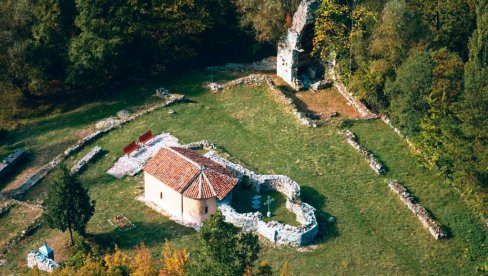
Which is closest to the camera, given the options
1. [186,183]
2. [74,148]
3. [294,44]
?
[186,183]

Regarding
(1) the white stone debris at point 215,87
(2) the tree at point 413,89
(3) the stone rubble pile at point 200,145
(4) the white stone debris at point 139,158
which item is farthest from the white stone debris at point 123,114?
(2) the tree at point 413,89

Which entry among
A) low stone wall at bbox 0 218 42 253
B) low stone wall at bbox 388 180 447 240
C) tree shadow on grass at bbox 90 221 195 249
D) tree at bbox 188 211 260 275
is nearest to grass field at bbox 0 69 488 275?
tree shadow on grass at bbox 90 221 195 249

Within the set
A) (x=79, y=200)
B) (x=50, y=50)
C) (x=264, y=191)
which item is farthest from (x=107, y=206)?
(x=50, y=50)

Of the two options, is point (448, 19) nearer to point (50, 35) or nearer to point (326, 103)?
point (326, 103)

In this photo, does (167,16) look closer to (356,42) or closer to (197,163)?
(356,42)

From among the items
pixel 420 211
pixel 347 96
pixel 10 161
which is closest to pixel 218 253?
pixel 420 211

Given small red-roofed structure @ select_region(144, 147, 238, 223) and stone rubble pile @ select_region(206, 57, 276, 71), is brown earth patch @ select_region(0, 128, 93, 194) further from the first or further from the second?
stone rubble pile @ select_region(206, 57, 276, 71)
